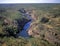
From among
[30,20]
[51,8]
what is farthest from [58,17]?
[30,20]

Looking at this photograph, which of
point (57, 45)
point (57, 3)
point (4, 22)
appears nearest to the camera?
point (57, 45)

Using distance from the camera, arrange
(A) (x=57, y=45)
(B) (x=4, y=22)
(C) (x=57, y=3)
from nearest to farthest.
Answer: (A) (x=57, y=45), (B) (x=4, y=22), (C) (x=57, y=3)

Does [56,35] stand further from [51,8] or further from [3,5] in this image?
[3,5]

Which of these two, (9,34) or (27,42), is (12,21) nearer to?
(9,34)

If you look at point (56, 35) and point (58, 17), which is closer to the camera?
point (56, 35)

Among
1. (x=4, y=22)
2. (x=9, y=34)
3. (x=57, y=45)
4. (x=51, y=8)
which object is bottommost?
(x=57, y=45)

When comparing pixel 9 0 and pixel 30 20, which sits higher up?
pixel 9 0
